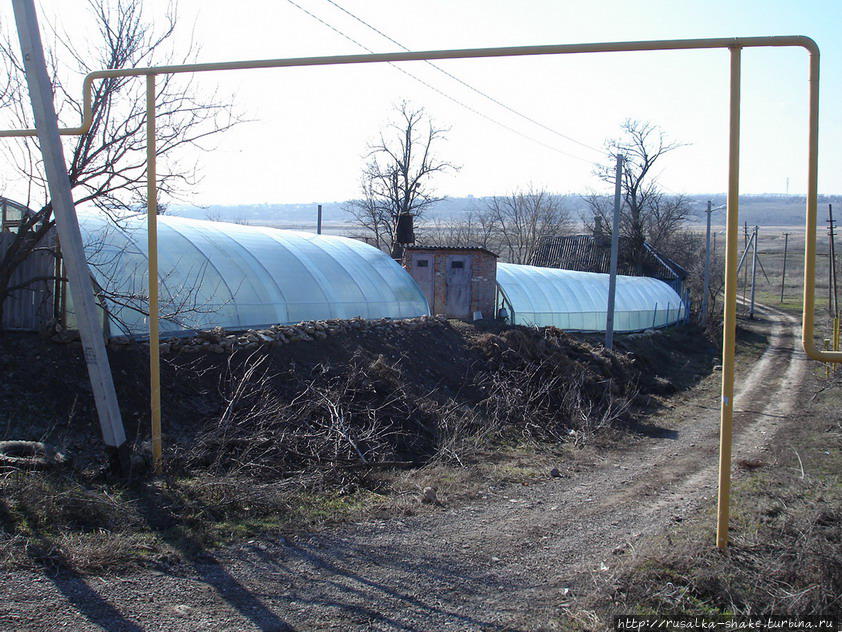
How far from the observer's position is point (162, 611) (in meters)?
4.65

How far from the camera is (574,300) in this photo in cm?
2706

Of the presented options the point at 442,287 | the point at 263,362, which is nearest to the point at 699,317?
the point at 442,287

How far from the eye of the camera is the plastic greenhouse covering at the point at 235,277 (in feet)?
38.4

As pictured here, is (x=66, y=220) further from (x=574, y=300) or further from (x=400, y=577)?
(x=574, y=300)

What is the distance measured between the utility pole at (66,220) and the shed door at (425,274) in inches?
578

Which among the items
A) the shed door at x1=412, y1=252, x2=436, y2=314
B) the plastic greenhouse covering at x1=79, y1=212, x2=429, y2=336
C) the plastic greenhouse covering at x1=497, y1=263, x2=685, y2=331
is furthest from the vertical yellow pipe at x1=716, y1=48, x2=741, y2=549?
the plastic greenhouse covering at x1=497, y1=263, x2=685, y2=331

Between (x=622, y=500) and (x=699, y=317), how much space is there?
3344 cm

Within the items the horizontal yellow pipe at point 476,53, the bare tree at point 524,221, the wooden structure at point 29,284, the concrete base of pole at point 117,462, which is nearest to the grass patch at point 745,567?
the horizontal yellow pipe at point 476,53

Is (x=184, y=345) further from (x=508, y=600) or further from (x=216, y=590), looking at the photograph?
(x=508, y=600)

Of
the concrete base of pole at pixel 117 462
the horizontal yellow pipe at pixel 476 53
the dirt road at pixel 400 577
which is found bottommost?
the dirt road at pixel 400 577

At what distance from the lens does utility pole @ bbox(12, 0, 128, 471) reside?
21.8ft

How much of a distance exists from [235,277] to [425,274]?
335 inches

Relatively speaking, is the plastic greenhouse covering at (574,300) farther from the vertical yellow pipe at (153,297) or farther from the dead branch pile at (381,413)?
the vertical yellow pipe at (153,297)

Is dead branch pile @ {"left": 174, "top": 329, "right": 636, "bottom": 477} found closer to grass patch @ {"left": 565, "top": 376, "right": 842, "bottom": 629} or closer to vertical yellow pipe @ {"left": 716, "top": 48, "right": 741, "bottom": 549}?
grass patch @ {"left": 565, "top": 376, "right": 842, "bottom": 629}
